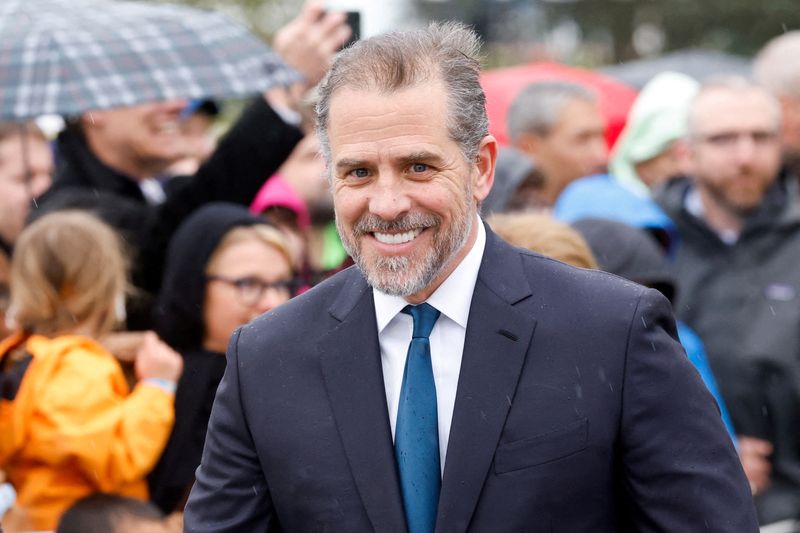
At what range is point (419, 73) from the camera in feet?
10.0

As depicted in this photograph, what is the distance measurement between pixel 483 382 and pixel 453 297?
242 millimetres

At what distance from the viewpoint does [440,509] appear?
2896 millimetres

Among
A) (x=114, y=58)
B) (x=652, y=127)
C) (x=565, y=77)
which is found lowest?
(x=565, y=77)

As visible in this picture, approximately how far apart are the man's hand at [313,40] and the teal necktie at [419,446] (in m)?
2.87

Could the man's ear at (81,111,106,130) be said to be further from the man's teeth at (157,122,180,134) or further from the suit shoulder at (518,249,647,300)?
the suit shoulder at (518,249,647,300)

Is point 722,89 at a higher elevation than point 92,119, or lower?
lower

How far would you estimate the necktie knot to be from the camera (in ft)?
10.1

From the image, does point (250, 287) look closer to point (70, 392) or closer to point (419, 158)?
point (70, 392)

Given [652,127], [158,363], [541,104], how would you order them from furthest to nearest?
[652,127]
[541,104]
[158,363]

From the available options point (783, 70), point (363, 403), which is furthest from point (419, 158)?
point (783, 70)

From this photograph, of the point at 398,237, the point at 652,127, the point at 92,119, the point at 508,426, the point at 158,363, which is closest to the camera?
the point at 508,426

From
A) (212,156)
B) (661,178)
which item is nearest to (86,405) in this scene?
(212,156)

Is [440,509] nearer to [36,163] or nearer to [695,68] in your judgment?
[36,163]

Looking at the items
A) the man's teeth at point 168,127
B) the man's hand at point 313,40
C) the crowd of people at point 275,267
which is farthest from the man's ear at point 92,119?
the man's hand at point 313,40
